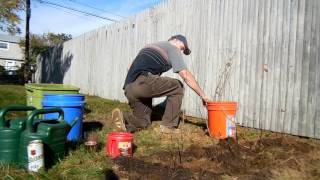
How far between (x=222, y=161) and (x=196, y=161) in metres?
0.29

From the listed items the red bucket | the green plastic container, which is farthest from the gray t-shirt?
the red bucket

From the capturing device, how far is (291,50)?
614cm

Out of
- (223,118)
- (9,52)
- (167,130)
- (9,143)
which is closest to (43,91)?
(167,130)

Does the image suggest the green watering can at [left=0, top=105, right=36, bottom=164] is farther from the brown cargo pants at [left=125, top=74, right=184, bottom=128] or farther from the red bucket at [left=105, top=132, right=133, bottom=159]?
the brown cargo pants at [left=125, top=74, right=184, bottom=128]

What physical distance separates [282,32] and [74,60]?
1267 cm

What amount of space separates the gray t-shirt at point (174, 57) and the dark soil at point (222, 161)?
1334 mm

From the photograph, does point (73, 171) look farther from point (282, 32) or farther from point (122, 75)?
point (122, 75)

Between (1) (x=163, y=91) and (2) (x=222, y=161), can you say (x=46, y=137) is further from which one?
(1) (x=163, y=91)

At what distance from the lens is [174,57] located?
6.25 m

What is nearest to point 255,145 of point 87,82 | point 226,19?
point 226,19

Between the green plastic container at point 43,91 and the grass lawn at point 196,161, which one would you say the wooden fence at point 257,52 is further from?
the green plastic container at point 43,91

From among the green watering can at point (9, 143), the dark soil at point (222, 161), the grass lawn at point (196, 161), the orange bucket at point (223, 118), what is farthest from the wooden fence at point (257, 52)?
the green watering can at point (9, 143)

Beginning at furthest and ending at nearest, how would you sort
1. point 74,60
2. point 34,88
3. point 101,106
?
point 74,60 < point 101,106 < point 34,88

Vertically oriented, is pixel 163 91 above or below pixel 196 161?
above
